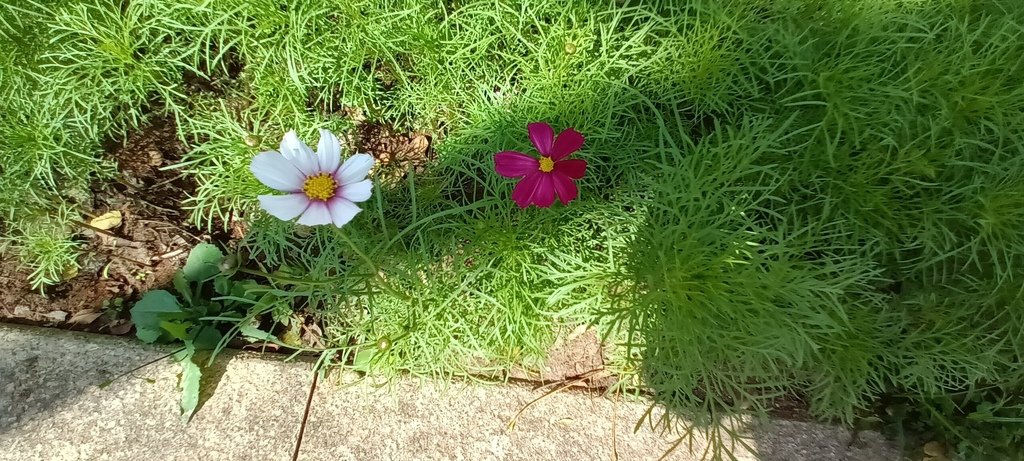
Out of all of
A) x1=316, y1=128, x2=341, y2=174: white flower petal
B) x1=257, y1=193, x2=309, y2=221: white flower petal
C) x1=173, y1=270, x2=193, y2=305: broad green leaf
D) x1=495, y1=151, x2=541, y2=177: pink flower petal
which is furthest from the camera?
x1=173, y1=270, x2=193, y2=305: broad green leaf

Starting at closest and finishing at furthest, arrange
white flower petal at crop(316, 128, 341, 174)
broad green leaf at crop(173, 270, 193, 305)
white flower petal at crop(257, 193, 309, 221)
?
white flower petal at crop(257, 193, 309, 221) < white flower petal at crop(316, 128, 341, 174) < broad green leaf at crop(173, 270, 193, 305)

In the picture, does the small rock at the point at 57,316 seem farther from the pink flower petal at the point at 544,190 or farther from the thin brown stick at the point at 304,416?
the pink flower petal at the point at 544,190

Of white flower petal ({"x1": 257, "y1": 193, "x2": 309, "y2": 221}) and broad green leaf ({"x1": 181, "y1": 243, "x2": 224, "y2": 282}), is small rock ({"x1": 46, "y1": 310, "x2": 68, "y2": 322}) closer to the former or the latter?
broad green leaf ({"x1": 181, "y1": 243, "x2": 224, "y2": 282})

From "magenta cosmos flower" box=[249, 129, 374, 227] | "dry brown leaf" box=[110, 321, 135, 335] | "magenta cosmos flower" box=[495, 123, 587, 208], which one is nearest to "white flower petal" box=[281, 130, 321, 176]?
"magenta cosmos flower" box=[249, 129, 374, 227]

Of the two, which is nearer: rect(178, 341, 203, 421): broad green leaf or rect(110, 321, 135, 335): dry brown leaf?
rect(178, 341, 203, 421): broad green leaf

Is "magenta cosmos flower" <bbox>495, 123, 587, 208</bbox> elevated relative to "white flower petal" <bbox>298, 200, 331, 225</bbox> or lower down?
elevated

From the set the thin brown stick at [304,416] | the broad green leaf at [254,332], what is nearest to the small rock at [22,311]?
the broad green leaf at [254,332]

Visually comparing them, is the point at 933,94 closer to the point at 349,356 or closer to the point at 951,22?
the point at 951,22
